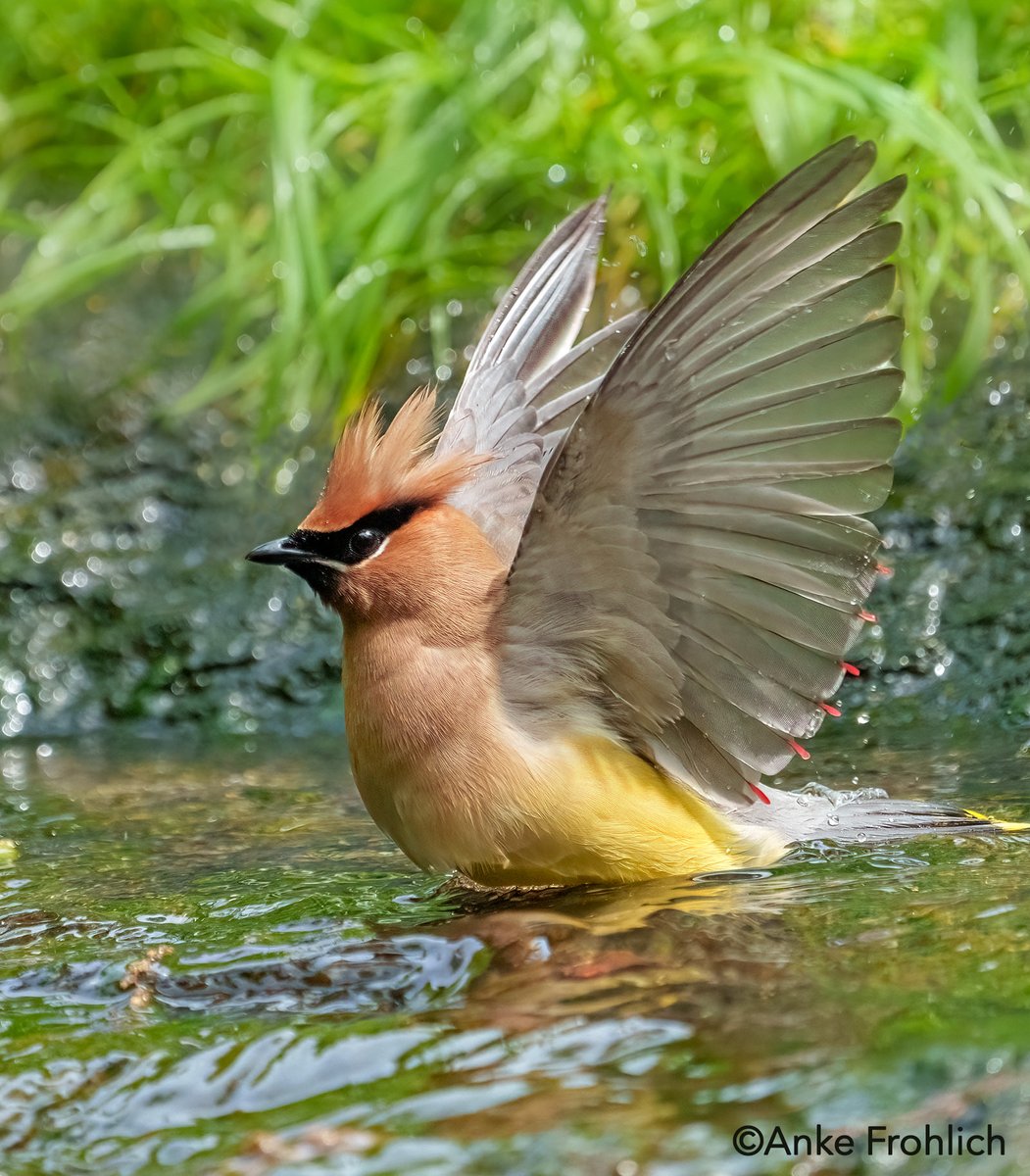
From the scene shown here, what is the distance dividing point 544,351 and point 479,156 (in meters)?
2.32

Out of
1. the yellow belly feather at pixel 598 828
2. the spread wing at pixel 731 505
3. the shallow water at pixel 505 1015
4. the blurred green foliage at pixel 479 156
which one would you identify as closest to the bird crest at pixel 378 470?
the spread wing at pixel 731 505

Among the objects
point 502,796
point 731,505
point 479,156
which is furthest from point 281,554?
point 479,156

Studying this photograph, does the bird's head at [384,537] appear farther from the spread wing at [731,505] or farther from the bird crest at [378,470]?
the spread wing at [731,505]

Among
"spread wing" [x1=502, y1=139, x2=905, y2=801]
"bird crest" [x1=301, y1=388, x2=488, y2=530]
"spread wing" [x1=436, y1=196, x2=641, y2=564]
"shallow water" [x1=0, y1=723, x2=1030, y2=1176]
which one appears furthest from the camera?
"spread wing" [x1=436, y1=196, x2=641, y2=564]

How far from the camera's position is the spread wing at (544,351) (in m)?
4.52

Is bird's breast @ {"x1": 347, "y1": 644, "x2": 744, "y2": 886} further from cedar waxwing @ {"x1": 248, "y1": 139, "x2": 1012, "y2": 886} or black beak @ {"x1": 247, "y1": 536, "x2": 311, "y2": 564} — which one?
black beak @ {"x1": 247, "y1": 536, "x2": 311, "y2": 564}

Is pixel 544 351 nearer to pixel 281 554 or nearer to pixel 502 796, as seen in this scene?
pixel 281 554

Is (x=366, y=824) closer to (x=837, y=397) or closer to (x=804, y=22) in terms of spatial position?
(x=837, y=397)

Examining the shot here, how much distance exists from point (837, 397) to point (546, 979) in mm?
1269

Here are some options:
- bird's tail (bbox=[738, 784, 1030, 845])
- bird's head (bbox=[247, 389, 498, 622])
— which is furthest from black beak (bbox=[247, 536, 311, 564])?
bird's tail (bbox=[738, 784, 1030, 845])

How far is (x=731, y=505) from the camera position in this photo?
3.40 meters

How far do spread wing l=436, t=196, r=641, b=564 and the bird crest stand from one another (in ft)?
1.82

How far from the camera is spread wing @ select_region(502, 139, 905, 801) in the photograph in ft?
10.4

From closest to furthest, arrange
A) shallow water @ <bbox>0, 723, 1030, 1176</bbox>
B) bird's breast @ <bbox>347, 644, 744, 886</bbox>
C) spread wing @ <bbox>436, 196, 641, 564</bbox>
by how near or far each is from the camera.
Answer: shallow water @ <bbox>0, 723, 1030, 1176</bbox>, bird's breast @ <bbox>347, 644, 744, 886</bbox>, spread wing @ <bbox>436, 196, 641, 564</bbox>
